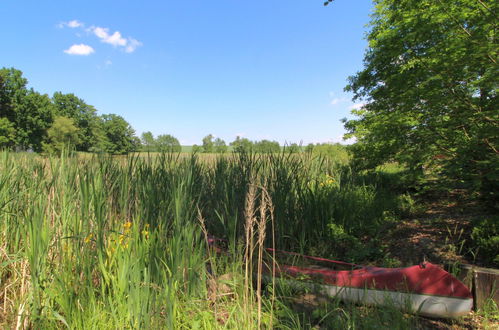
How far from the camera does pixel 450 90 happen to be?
133 inches

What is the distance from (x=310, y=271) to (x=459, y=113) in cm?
266

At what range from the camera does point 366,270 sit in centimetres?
247

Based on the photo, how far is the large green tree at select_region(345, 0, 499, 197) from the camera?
2.86 metres

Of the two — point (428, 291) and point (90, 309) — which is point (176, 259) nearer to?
point (90, 309)

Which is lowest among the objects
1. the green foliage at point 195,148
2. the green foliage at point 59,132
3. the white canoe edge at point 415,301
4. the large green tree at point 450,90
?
the white canoe edge at point 415,301

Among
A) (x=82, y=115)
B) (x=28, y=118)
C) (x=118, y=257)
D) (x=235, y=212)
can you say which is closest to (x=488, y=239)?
(x=235, y=212)

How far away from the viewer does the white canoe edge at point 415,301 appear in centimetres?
211

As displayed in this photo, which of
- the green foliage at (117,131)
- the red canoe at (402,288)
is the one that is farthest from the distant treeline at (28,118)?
the red canoe at (402,288)

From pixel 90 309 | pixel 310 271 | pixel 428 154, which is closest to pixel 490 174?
pixel 428 154

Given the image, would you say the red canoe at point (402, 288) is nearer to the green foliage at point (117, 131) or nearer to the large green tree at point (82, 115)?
the large green tree at point (82, 115)

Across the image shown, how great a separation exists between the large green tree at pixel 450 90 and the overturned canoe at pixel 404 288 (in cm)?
125

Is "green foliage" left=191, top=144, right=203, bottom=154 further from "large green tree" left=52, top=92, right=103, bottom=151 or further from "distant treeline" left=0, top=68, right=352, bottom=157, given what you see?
"large green tree" left=52, top=92, right=103, bottom=151

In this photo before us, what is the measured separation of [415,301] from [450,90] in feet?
8.69

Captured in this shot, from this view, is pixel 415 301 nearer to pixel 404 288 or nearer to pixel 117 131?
pixel 404 288
